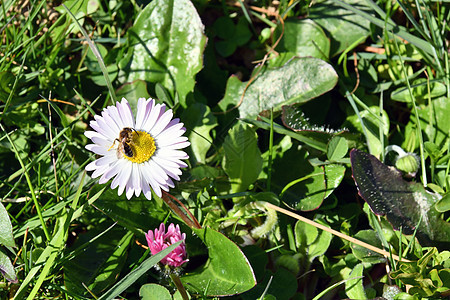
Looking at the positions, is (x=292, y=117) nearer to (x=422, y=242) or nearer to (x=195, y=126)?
(x=195, y=126)

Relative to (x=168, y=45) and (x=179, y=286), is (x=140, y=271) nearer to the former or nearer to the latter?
(x=179, y=286)

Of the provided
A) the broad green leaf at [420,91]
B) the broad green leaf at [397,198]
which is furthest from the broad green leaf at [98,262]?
the broad green leaf at [420,91]

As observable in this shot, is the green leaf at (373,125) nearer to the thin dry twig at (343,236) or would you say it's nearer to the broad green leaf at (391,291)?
the thin dry twig at (343,236)

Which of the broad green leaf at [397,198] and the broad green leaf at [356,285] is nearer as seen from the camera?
the broad green leaf at [356,285]

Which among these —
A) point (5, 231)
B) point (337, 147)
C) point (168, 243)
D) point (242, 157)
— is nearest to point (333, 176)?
point (337, 147)

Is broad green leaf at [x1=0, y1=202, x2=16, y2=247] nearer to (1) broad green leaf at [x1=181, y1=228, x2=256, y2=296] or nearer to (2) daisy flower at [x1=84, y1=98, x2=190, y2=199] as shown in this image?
(2) daisy flower at [x1=84, y1=98, x2=190, y2=199]

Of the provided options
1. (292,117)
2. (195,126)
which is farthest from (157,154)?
(292,117)
